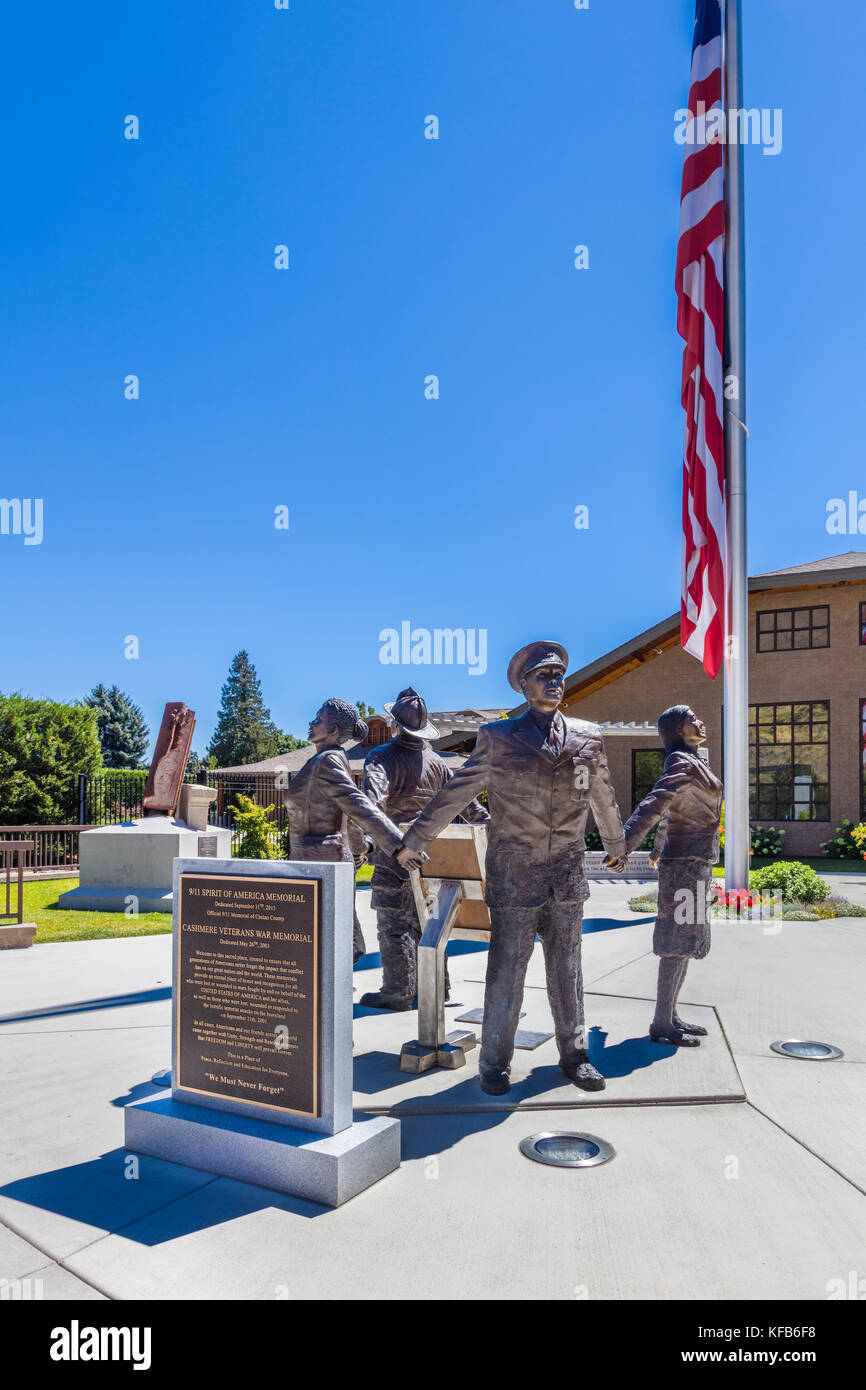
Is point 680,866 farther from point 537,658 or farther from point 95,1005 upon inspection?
point 95,1005

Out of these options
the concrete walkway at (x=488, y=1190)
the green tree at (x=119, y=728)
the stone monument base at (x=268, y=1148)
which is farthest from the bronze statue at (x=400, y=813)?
the green tree at (x=119, y=728)

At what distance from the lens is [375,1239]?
2.94 meters

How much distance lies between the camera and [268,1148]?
3355 mm

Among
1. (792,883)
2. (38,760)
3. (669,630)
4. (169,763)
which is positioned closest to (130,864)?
(169,763)

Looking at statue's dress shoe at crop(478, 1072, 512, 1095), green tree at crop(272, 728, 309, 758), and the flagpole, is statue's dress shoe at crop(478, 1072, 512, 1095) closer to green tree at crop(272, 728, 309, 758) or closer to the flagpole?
the flagpole

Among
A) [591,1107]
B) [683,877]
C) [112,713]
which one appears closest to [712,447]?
[683,877]

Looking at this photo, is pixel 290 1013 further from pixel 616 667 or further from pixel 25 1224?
pixel 616 667

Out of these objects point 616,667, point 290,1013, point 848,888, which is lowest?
point 848,888

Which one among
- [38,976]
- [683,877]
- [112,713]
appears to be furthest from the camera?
[112,713]

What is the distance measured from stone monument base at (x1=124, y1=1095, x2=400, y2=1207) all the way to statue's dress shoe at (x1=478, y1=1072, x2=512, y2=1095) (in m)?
0.94

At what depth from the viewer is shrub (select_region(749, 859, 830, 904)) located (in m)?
11.7

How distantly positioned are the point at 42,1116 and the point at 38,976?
3746 mm

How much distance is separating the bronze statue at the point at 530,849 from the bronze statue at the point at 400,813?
5.86 ft

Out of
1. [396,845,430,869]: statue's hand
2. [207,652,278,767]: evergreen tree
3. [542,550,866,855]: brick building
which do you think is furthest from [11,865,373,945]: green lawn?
[207,652,278,767]: evergreen tree
